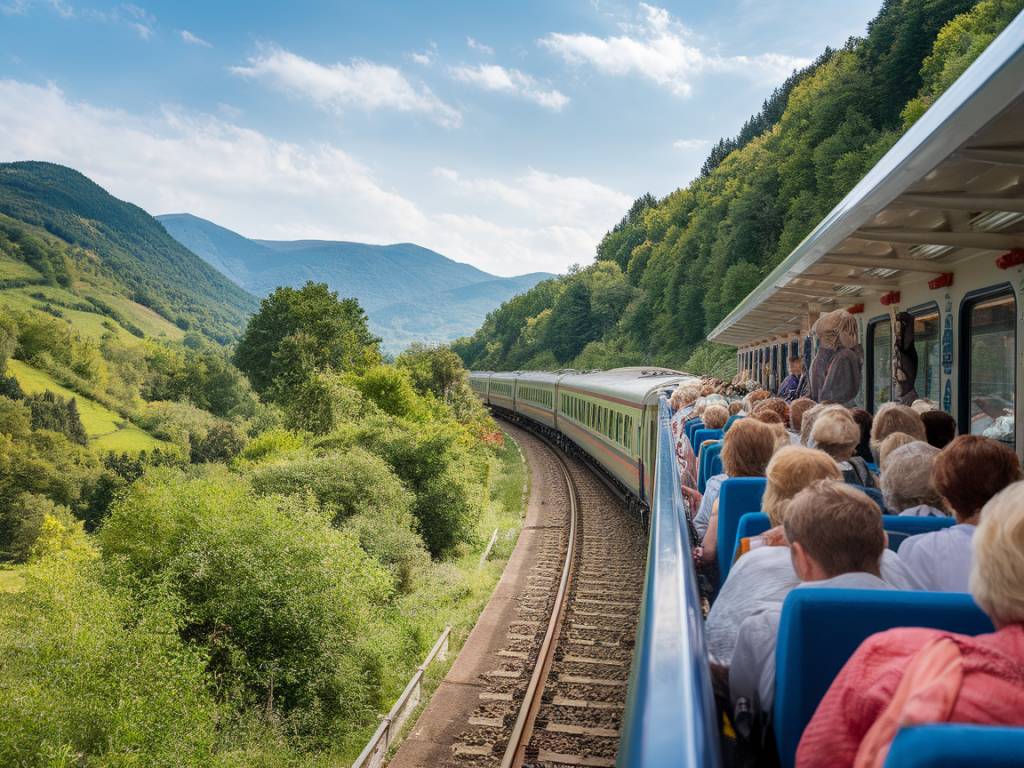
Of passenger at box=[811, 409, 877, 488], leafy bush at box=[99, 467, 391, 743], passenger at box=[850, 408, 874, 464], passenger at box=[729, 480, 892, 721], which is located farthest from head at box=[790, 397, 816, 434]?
leafy bush at box=[99, 467, 391, 743]

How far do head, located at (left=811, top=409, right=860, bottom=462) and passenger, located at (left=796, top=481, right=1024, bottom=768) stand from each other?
9.45 feet

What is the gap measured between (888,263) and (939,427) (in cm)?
208

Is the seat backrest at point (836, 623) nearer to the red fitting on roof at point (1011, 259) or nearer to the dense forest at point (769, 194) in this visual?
the red fitting on roof at point (1011, 259)

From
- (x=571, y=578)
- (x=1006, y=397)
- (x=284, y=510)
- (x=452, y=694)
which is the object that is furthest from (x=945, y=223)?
(x=284, y=510)

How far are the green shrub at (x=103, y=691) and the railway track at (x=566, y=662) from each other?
411 cm

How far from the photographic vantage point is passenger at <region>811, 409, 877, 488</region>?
14.1 feet

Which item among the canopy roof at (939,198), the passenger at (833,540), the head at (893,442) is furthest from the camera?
the head at (893,442)

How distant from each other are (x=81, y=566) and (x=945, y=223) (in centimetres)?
1678

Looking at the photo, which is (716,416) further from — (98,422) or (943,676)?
(98,422)

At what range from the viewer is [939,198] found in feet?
14.7

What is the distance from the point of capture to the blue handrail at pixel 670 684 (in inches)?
54.2

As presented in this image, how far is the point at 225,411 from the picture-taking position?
342 feet

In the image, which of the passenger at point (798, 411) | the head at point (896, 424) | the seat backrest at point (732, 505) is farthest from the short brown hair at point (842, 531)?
the passenger at point (798, 411)

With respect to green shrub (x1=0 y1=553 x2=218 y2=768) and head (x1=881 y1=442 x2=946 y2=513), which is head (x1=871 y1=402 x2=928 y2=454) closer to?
head (x1=881 y1=442 x2=946 y2=513)
